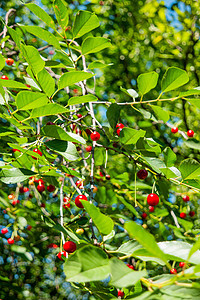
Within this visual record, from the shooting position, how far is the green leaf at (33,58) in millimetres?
976

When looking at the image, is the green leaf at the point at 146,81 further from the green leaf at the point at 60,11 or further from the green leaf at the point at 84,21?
the green leaf at the point at 60,11

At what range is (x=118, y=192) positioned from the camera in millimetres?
1958

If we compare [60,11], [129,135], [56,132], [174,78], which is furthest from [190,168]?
[60,11]

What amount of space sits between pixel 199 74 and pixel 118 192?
255cm

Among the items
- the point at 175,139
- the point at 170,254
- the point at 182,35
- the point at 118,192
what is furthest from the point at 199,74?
the point at 170,254

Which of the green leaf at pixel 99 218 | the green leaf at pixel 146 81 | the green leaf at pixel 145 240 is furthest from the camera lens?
the green leaf at pixel 146 81

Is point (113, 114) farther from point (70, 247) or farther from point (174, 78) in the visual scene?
point (70, 247)

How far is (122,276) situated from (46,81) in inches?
28.6

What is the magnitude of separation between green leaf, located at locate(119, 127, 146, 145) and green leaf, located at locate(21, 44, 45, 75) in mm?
392

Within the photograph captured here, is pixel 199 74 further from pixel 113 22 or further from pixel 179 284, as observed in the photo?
pixel 179 284

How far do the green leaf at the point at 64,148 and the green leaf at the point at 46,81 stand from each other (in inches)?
7.5

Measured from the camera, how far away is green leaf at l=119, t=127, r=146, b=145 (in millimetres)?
1119

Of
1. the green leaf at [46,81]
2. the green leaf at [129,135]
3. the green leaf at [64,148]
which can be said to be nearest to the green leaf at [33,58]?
the green leaf at [46,81]

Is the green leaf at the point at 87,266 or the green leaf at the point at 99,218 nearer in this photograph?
the green leaf at the point at 87,266
